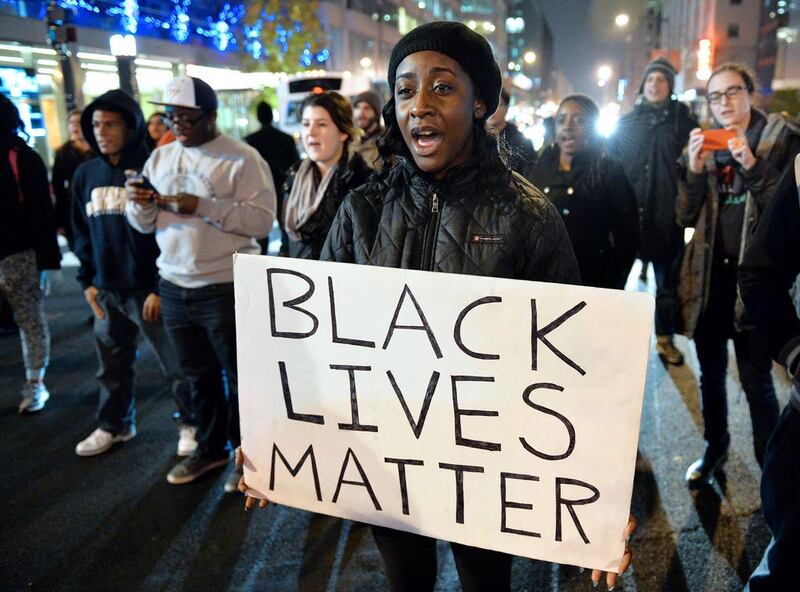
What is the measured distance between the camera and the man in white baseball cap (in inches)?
132

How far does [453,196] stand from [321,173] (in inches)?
82.6

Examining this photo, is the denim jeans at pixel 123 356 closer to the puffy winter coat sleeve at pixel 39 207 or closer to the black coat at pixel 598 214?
the puffy winter coat sleeve at pixel 39 207

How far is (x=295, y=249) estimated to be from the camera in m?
3.77

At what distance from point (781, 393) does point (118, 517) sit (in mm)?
4558

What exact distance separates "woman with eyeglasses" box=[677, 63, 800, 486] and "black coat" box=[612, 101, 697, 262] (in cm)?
173

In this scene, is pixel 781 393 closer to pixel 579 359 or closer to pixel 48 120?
pixel 579 359

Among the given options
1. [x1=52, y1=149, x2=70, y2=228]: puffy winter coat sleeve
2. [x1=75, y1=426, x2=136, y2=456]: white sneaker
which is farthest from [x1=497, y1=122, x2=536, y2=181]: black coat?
[x1=52, y1=149, x2=70, y2=228]: puffy winter coat sleeve

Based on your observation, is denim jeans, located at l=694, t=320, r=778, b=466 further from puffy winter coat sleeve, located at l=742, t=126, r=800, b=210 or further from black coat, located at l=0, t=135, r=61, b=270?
black coat, located at l=0, t=135, r=61, b=270

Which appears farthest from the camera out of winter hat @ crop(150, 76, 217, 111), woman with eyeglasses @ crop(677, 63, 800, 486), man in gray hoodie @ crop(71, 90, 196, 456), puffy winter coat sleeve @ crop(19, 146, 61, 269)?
puffy winter coat sleeve @ crop(19, 146, 61, 269)

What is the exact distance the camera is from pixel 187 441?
4066 mm

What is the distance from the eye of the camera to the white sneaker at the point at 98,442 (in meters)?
4.09

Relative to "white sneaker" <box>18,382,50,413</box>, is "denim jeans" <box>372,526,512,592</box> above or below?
above

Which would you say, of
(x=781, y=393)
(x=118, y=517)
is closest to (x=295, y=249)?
(x=118, y=517)

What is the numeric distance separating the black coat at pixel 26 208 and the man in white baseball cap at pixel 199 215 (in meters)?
1.52
